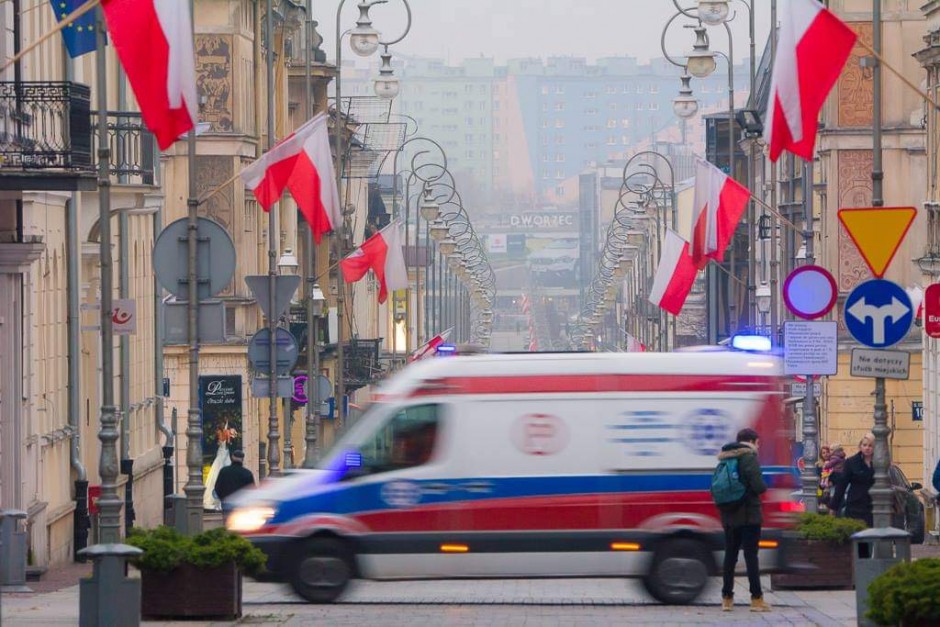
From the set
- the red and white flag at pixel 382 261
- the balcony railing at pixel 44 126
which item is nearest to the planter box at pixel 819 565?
the balcony railing at pixel 44 126

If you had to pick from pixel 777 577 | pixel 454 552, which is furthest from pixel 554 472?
pixel 777 577

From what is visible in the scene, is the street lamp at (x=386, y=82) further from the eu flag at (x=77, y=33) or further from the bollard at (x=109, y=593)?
the bollard at (x=109, y=593)

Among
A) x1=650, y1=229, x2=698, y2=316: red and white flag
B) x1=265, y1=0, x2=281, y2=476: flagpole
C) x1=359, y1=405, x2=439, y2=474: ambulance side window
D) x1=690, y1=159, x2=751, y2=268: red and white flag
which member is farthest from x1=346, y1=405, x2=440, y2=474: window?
x1=650, y1=229, x2=698, y2=316: red and white flag

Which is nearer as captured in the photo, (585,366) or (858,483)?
(585,366)

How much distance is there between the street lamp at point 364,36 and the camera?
40.8 m

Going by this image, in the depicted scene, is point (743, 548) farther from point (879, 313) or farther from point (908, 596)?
point (908, 596)

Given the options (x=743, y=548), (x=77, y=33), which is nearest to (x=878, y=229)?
(x=743, y=548)

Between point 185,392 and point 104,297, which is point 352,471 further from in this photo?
point 185,392

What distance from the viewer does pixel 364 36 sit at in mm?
40875

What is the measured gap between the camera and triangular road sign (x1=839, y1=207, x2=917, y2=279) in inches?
703

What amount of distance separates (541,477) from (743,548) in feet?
6.37

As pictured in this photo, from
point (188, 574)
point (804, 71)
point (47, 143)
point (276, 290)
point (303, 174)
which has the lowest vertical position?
point (188, 574)

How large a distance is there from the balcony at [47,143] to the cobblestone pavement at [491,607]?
4076mm

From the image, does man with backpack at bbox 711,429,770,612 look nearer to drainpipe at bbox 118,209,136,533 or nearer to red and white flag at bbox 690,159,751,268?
red and white flag at bbox 690,159,751,268
